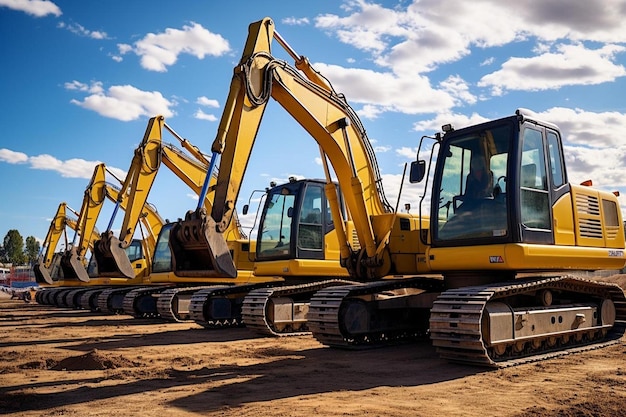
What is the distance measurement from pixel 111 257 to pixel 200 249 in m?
7.45

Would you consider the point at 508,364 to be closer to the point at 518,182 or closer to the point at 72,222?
the point at 518,182

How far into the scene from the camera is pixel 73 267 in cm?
1861

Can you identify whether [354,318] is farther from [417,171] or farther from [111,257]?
[111,257]

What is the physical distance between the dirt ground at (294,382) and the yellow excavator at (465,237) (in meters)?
0.44

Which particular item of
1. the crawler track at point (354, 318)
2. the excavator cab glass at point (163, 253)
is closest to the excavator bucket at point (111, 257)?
the excavator cab glass at point (163, 253)

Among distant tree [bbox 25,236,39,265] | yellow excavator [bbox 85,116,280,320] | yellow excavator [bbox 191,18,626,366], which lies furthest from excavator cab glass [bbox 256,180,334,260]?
distant tree [bbox 25,236,39,265]

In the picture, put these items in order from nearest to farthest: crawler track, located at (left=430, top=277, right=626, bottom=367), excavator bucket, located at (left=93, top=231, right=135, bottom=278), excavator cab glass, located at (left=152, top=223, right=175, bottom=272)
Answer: crawler track, located at (left=430, top=277, right=626, bottom=367) → excavator bucket, located at (left=93, top=231, right=135, bottom=278) → excavator cab glass, located at (left=152, top=223, right=175, bottom=272)

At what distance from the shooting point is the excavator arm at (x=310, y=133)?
866cm

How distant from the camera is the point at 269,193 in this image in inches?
510

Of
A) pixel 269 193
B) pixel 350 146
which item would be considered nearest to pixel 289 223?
pixel 269 193

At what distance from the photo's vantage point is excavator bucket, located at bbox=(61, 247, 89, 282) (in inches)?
732

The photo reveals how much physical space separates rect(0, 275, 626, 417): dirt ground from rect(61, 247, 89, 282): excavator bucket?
789 centimetres

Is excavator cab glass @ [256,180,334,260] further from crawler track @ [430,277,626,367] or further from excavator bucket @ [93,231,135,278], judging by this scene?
crawler track @ [430,277,626,367]

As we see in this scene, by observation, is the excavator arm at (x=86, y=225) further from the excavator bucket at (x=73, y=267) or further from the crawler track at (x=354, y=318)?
the crawler track at (x=354, y=318)
